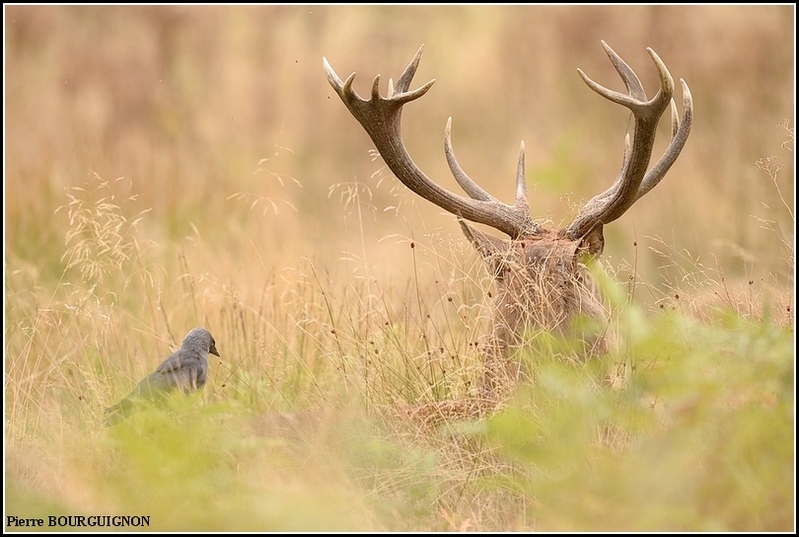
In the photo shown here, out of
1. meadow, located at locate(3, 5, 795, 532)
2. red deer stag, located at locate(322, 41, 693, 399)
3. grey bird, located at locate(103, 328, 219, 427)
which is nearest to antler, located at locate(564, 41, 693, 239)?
red deer stag, located at locate(322, 41, 693, 399)

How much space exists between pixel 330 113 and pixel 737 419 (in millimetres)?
8907

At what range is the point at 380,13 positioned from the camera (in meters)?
12.2

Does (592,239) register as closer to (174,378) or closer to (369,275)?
Answer: (369,275)

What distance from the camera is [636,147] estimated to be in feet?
14.1

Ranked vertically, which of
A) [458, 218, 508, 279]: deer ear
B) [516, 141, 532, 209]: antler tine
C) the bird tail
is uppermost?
[516, 141, 532, 209]: antler tine

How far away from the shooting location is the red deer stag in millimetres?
4133

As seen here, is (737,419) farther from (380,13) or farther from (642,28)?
(380,13)

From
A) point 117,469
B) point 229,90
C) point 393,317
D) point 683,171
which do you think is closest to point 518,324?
point 393,317

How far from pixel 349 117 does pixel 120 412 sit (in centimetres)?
777

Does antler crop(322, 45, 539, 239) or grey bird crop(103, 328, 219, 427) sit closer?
grey bird crop(103, 328, 219, 427)

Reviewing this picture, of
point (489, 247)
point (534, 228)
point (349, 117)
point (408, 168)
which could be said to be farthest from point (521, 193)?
point (349, 117)

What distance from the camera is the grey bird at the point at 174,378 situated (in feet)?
12.8

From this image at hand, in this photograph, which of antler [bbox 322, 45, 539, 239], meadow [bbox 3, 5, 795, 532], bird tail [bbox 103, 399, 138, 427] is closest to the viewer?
meadow [bbox 3, 5, 795, 532]

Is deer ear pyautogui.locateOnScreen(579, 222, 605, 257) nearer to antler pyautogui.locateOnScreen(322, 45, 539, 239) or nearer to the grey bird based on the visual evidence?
antler pyautogui.locateOnScreen(322, 45, 539, 239)
